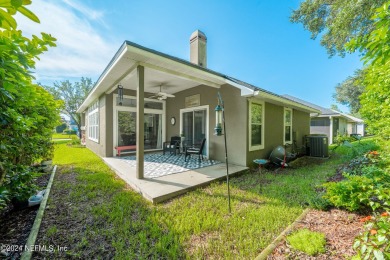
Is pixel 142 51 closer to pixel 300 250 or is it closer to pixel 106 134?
pixel 300 250

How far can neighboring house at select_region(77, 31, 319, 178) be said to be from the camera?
15.0 feet

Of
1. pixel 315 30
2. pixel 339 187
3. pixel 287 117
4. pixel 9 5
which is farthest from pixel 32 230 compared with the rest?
pixel 315 30

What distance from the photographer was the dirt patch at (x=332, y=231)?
1982mm

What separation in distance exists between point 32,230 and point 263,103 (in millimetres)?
7219

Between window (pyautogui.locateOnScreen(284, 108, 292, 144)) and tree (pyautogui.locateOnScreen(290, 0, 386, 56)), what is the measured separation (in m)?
3.35

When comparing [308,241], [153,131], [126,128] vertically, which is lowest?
[308,241]

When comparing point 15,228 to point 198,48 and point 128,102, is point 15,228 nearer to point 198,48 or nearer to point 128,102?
point 128,102

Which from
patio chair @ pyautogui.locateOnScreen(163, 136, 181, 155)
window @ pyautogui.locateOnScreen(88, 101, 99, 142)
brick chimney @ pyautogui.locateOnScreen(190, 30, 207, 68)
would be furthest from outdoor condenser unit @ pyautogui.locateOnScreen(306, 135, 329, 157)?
window @ pyautogui.locateOnScreen(88, 101, 99, 142)

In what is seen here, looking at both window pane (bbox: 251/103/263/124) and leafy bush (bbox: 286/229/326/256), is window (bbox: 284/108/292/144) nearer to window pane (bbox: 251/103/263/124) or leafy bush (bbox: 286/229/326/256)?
window pane (bbox: 251/103/263/124)

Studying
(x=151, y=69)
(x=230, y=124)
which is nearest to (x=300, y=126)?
(x=230, y=124)

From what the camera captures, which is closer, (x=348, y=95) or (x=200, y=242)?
(x=200, y=242)

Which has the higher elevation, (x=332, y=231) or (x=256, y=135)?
(x=256, y=135)

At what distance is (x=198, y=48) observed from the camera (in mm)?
8234

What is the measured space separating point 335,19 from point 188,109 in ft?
23.6
